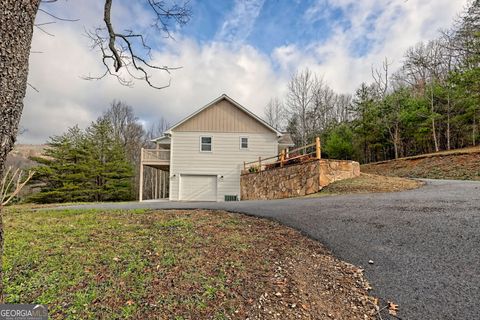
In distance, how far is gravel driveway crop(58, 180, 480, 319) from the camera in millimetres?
2398

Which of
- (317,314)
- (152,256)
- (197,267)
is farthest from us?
(152,256)

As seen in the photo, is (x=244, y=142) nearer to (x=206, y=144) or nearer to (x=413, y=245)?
(x=206, y=144)

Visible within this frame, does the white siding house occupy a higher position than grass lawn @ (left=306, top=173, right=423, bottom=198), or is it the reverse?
the white siding house

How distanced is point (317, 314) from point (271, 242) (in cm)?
166

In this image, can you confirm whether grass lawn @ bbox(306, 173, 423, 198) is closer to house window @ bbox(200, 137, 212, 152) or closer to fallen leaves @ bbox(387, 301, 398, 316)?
fallen leaves @ bbox(387, 301, 398, 316)

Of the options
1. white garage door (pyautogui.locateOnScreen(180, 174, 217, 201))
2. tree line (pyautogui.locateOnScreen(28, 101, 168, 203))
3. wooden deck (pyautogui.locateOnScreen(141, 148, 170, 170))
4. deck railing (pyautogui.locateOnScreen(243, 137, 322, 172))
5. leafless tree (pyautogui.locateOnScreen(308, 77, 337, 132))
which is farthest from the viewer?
leafless tree (pyautogui.locateOnScreen(308, 77, 337, 132))

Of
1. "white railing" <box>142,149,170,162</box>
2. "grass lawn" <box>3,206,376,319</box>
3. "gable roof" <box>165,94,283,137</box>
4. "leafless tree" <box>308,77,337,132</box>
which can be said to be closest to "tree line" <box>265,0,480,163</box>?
"leafless tree" <box>308,77,337,132</box>

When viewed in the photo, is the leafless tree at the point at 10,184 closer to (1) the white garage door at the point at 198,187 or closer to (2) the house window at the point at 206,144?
(1) the white garage door at the point at 198,187

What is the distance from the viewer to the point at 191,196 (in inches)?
650

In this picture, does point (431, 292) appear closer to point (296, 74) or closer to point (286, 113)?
point (296, 74)

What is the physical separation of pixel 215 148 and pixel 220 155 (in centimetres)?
57

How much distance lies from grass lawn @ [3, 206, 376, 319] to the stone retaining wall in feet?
20.1

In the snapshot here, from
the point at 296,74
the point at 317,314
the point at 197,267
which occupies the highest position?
the point at 296,74

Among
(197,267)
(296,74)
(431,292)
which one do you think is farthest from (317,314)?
(296,74)
